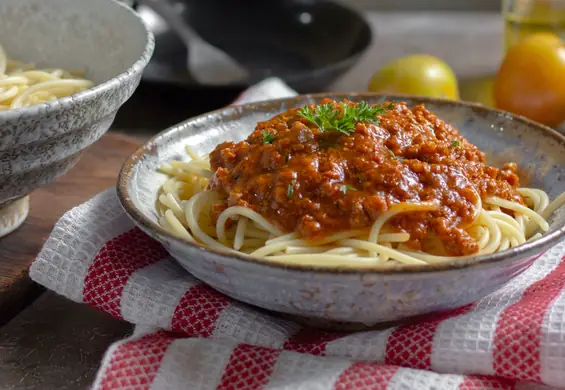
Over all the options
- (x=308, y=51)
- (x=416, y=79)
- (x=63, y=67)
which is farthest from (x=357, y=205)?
(x=308, y=51)

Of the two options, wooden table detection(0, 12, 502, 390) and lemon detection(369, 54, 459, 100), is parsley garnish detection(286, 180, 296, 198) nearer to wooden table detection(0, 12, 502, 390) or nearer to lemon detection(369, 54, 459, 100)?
wooden table detection(0, 12, 502, 390)

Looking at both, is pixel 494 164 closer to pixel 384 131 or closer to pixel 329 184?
pixel 384 131

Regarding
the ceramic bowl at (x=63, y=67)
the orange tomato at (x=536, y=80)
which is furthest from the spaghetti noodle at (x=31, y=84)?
the orange tomato at (x=536, y=80)

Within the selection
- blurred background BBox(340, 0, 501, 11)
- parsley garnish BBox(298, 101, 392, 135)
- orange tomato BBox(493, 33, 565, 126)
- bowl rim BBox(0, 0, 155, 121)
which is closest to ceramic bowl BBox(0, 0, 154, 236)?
bowl rim BBox(0, 0, 155, 121)

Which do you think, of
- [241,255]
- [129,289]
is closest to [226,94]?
[129,289]

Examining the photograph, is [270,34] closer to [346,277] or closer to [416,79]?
[416,79]

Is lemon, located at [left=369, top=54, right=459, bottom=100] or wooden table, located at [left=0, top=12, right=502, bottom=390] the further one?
lemon, located at [left=369, top=54, right=459, bottom=100]

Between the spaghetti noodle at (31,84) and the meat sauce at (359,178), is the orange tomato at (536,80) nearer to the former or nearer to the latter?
the meat sauce at (359,178)
